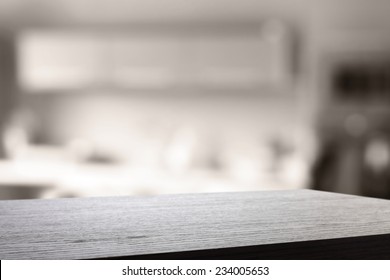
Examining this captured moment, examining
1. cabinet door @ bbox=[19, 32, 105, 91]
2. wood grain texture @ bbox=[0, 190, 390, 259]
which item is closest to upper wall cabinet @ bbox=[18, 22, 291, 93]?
cabinet door @ bbox=[19, 32, 105, 91]

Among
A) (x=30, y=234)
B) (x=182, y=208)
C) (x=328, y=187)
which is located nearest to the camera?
(x=30, y=234)

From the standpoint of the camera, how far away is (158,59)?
415 cm

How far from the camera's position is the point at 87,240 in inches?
20.2

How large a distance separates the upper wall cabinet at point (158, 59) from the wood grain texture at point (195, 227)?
330cm

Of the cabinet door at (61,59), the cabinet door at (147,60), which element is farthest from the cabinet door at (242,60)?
the cabinet door at (61,59)

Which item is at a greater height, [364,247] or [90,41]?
[90,41]

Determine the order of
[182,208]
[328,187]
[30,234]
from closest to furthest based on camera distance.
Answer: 1. [30,234]
2. [182,208]
3. [328,187]

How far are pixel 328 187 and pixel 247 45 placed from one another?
1044 millimetres

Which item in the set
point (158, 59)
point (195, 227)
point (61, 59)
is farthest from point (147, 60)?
point (195, 227)

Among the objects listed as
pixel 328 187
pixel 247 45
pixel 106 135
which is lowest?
pixel 328 187

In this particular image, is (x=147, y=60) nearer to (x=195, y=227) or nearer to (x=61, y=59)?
(x=61, y=59)

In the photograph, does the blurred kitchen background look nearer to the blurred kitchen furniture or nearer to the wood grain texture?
the blurred kitchen furniture

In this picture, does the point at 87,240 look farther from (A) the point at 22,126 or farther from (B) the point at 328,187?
(A) the point at 22,126
